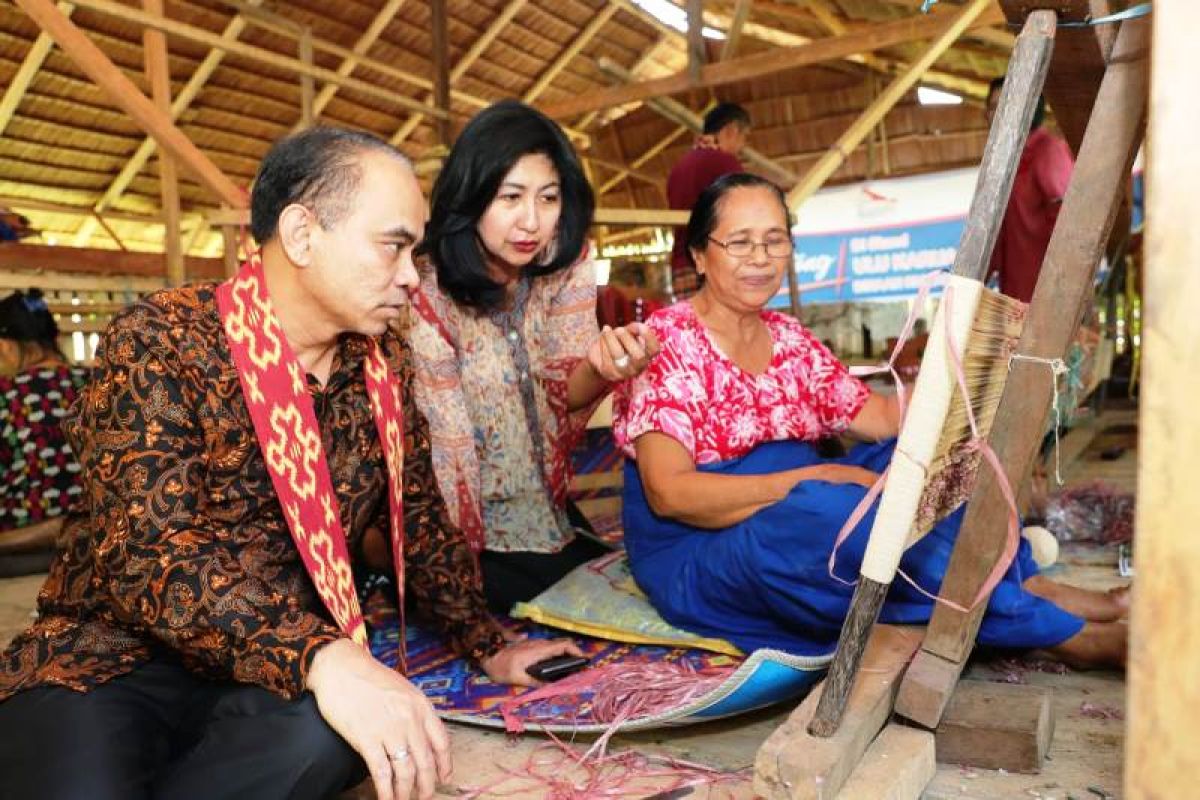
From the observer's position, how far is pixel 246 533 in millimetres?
1640

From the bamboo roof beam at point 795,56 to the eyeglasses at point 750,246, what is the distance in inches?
158

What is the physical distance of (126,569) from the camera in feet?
4.59

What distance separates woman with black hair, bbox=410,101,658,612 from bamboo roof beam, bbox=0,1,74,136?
697 cm

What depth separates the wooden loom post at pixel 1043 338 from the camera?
140 cm

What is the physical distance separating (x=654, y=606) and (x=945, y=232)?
1099cm

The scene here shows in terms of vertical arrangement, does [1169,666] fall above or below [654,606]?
above

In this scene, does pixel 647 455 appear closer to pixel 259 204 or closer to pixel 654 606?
pixel 654 606

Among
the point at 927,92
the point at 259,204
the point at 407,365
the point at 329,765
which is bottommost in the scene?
the point at 329,765

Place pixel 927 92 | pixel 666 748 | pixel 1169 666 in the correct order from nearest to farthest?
pixel 1169 666, pixel 666 748, pixel 927 92

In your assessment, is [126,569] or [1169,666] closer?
[1169,666]

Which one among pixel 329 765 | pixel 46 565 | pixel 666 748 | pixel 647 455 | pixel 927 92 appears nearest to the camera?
pixel 329 765

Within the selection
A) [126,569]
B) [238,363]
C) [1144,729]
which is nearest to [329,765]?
[126,569]

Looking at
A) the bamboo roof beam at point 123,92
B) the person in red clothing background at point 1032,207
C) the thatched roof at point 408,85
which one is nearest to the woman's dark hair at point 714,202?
the bamboo roof beam at point 123,92

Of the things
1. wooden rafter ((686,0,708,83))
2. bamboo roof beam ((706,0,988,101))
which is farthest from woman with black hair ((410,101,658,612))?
bamboo roof beam ((706,0,988,101))
